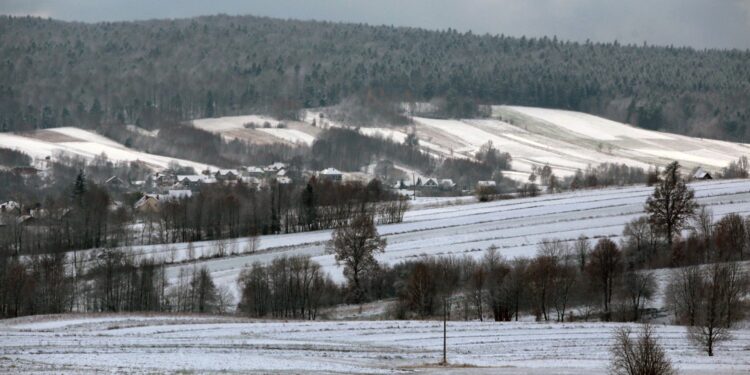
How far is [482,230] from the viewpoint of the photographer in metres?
96.1

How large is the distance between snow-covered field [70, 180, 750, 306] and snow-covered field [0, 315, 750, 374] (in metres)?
20.6

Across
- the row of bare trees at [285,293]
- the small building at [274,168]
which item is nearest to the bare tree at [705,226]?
the row of bare trees at [285,293]

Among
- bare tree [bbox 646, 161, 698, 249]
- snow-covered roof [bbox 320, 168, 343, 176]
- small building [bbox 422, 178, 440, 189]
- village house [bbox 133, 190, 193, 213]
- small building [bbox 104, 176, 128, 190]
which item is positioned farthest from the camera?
snow-covered roof [bbox 320, 168, 343, 176]

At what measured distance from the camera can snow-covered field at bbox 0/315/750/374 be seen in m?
41.1

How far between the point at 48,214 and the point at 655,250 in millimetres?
68482

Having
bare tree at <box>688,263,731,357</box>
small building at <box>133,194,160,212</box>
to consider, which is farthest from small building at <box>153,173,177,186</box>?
bare tree at <box>688,263,731,357</box>

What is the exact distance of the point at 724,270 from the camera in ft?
188

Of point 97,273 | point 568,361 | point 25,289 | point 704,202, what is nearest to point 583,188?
point 704,202

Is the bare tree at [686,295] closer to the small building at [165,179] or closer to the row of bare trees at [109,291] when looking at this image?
the row of bare trees at [109,291]

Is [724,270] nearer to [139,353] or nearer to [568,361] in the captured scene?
[568,361]

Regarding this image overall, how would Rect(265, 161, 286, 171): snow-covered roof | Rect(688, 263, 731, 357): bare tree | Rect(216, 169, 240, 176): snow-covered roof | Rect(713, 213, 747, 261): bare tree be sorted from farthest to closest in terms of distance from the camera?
Rect(265, 161, 286, 171): snow-covered roof → Rect(216, 169, 240, 176): snow-covered roof → Rect(713, 213, 747, 261): bare tree → Rect(688, 263, 731, 357): bare tree

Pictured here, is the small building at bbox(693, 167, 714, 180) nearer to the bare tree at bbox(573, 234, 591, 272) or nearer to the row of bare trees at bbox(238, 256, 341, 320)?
the bare tree at bbox(573, 234, 591, 272)

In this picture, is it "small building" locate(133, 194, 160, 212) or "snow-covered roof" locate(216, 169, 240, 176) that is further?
"snow-covered roof" locate(216, 169, 240, 176)

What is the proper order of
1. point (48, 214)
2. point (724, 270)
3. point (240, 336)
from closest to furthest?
1. point (240, 336)
2. point (724, 270)
3. point (48, 214)
